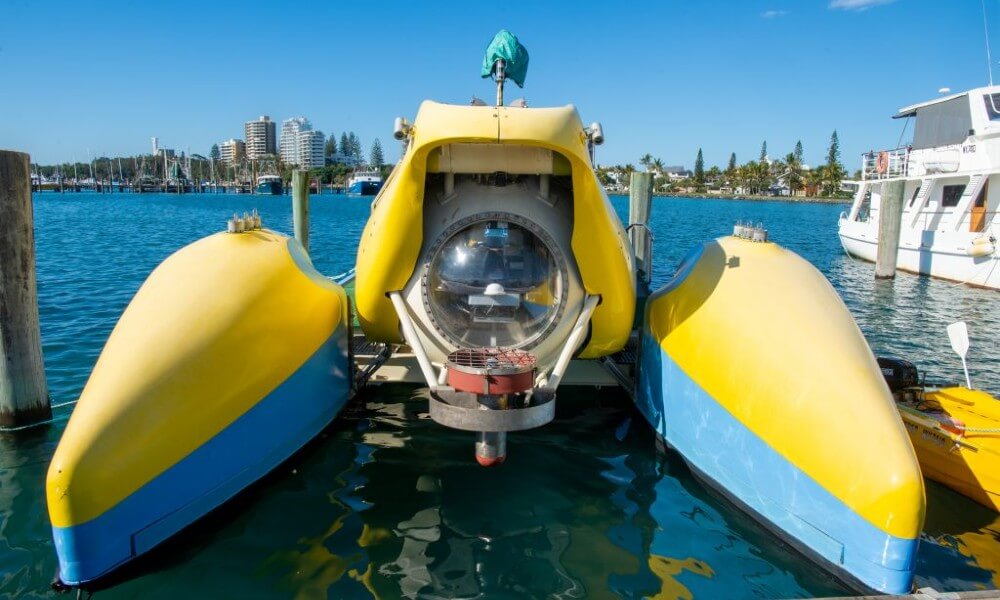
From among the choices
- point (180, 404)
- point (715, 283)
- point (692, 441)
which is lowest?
point (692, 441)

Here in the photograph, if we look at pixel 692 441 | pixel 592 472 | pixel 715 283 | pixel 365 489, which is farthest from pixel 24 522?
pixel 715 283

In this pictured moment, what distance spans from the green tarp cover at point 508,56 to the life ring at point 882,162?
92.8 feet

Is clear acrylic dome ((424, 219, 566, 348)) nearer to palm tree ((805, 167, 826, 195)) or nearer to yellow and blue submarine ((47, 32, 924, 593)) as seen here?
yellow and blue submarine ((47, 32, 924, 593))

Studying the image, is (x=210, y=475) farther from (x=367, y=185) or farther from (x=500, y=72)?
(x=367, y=185)

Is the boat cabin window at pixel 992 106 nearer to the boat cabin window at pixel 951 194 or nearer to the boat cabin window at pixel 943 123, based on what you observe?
the boat cabin window at pixel 943 123

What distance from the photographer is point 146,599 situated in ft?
17.0

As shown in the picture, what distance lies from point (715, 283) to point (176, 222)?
54.5 m

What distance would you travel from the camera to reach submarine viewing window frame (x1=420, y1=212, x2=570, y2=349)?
773 centimetres

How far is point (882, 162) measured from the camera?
3166 centimetres

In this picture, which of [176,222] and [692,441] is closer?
[692,441]

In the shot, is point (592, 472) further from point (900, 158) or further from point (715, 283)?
point (900, 158)

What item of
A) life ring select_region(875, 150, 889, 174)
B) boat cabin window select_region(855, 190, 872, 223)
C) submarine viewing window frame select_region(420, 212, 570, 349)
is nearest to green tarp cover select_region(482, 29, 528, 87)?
submarine viewing window frame select_region(420, 212, 570, 349)

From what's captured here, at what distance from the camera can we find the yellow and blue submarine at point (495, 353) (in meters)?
5.41

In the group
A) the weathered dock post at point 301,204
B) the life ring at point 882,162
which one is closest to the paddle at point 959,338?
the weathered dock post at point 301,204
